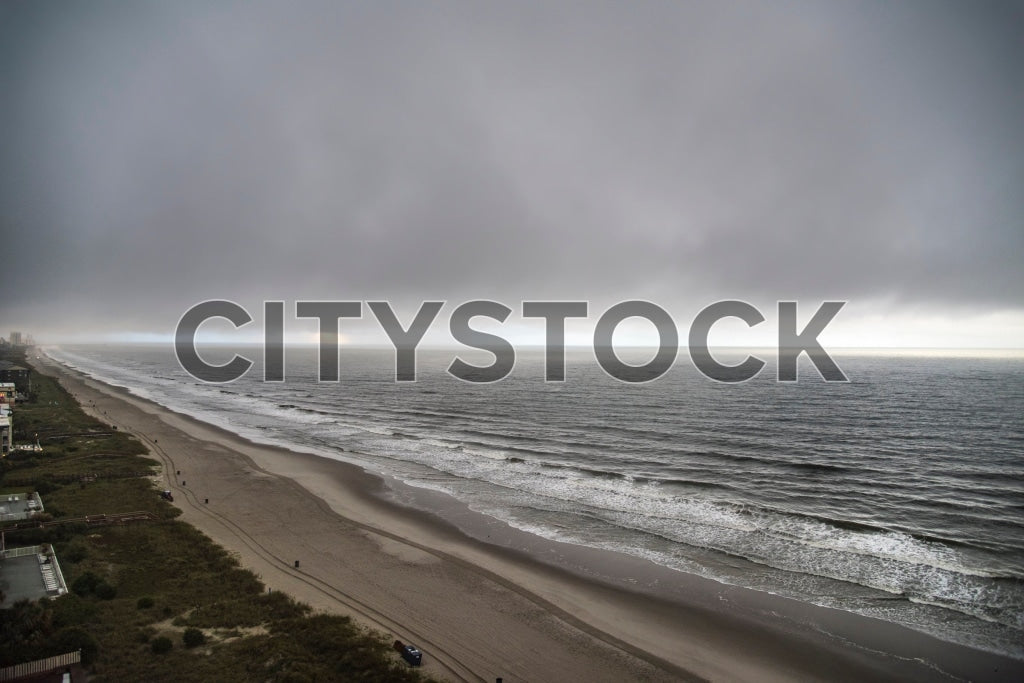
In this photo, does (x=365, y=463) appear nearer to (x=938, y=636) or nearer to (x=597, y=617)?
(x=597, y=617)

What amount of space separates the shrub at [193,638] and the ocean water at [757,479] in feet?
66.7

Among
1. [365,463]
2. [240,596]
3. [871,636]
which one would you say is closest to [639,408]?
[365,463]

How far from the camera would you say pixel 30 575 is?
77.1 ft

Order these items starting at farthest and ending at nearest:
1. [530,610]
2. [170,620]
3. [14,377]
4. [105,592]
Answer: [14,377] → [530,610] → [105,592] → [170,620]

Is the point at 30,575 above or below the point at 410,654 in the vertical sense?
above

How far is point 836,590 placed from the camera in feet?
84.5

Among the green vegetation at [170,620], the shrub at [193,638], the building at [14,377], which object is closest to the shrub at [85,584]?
the green vegetation at [170,620]

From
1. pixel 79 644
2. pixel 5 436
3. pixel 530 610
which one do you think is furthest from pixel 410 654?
pixel 5 436

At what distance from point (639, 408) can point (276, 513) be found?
6700cm

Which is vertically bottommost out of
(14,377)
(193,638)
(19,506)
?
(193,638)

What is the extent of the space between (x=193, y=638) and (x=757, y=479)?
43144 mm

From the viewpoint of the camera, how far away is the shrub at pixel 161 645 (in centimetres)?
1850

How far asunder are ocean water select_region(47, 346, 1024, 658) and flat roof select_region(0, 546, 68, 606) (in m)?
24.9

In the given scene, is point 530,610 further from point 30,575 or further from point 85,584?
point 30,575
